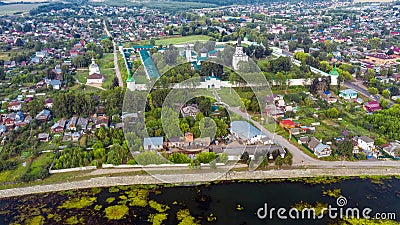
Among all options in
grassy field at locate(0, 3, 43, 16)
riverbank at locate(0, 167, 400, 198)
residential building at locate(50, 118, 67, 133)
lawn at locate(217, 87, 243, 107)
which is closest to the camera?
riverbank at locate(0, 167, 400, 198)

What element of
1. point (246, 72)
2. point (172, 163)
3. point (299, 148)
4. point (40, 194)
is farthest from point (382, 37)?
point (40, 194)

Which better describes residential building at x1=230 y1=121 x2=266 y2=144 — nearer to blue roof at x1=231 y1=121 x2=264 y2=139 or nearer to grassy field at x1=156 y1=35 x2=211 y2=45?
blue roof at x1=231 y1=121 x2=264 y2=139

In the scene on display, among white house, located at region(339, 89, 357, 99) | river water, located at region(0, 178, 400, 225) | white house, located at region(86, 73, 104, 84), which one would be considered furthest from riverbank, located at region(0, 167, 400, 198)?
white house, located at region(86, 73, 104, 84)

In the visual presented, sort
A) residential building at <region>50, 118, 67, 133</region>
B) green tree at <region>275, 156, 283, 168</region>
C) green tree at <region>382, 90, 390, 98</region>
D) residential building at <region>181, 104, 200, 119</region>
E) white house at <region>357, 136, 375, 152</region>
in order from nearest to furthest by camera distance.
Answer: green tree at <region>275, 156, 283, 168</region> < white house at <region>357, 136, 375, 152</region> < residential building at <region>50, 118, 67, 133</region> < residential building at <region>181, 104, 200, 119</region> < green tree at <region>382, 90, 390, 98</region>

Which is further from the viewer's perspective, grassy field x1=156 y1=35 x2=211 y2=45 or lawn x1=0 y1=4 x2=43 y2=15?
lawn x1=0 y1=4 x2=43 y2=15

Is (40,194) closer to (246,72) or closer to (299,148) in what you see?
(299,148)

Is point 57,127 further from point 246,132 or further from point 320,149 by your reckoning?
point 320,149

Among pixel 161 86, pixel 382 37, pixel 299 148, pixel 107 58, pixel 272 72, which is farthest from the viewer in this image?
pixel 382 37
